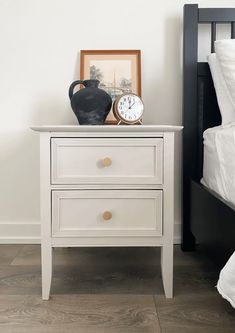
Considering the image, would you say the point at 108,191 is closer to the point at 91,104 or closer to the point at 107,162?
the point at 107,162

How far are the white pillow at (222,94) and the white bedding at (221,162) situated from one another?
0.21 ft

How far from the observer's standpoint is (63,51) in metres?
1.77

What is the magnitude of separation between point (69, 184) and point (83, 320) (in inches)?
17.3

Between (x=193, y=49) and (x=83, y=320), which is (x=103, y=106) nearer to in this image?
(x=193, y=49)

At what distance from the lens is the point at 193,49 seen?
1.66 m

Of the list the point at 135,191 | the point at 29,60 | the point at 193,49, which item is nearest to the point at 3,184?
the point at 29,60

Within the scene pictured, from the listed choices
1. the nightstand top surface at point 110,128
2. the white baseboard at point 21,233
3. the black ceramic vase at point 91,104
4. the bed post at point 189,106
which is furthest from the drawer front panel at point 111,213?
the white baseboard at point 21,233

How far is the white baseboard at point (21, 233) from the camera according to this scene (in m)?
1.82

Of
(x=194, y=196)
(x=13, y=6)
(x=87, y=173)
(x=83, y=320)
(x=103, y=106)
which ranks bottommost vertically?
(x=83, y=320)

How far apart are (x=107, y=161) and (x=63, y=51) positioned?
81cm

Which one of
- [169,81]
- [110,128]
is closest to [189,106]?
[169,81]

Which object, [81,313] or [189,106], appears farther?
[189,106]

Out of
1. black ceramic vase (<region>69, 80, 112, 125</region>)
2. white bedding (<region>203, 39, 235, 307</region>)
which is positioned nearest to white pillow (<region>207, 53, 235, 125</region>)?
white bedding (<region>203, 39, 235, 307</region>)

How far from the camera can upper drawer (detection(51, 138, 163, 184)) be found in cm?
123
